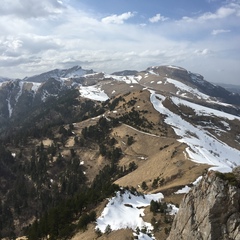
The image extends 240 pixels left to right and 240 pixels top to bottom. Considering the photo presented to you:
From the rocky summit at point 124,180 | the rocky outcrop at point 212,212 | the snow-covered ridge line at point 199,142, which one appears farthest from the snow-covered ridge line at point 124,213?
the snow-covered ridge line at point 199,142

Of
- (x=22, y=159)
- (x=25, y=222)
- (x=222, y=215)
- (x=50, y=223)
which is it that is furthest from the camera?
(x=22, y=159)

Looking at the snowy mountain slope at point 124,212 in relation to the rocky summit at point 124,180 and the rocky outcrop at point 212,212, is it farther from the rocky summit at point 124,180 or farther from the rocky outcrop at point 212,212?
the rocky outcrop at point 212,212

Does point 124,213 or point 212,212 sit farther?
point 124,213

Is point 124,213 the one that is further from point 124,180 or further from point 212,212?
point 124,180

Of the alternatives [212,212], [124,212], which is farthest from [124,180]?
[212,212]

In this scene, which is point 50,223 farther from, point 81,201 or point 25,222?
point 25,222

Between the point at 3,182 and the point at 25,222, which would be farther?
the point at 3,182

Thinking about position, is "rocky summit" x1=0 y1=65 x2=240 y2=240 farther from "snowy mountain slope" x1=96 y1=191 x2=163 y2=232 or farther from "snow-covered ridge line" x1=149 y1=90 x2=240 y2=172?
"snow-covered ridge line" x1=149 y1=90 x2=240 y2=172

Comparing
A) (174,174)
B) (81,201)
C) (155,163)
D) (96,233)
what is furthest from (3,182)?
(96,233)
